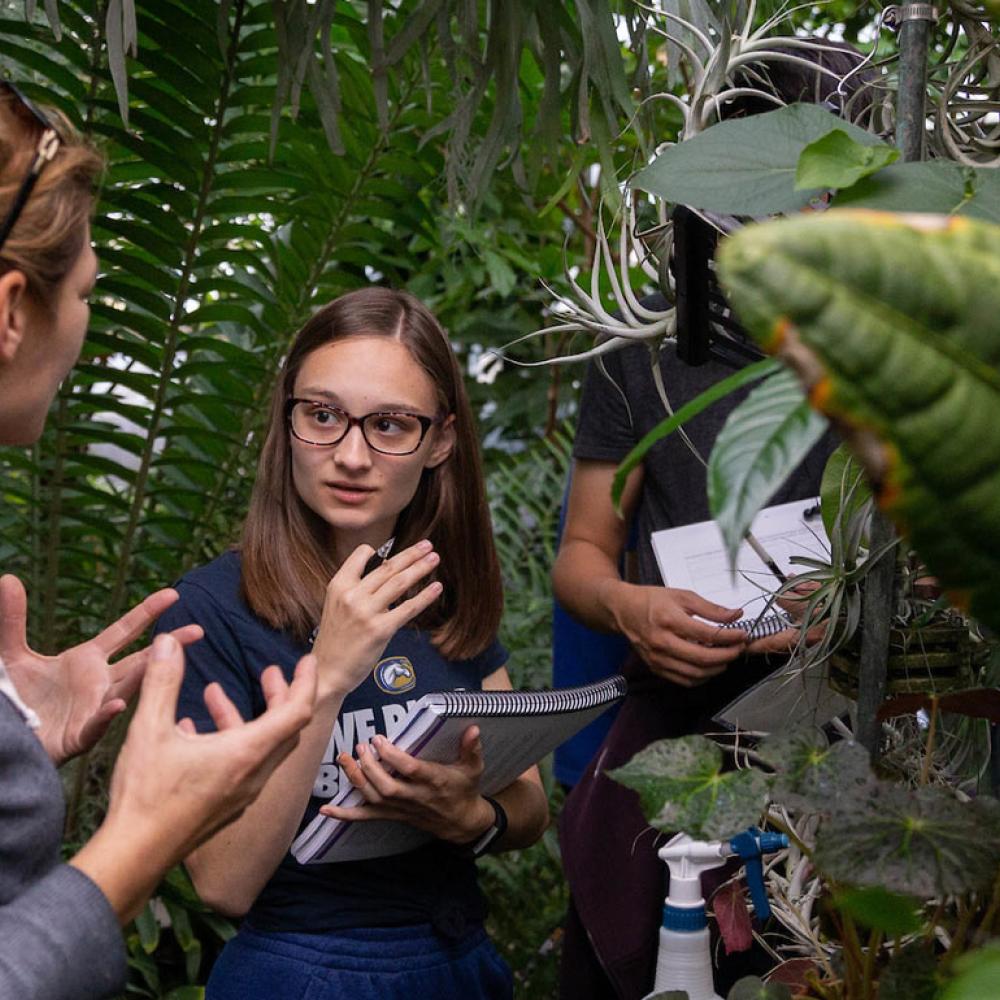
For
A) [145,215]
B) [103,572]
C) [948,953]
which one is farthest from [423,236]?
[948,953]

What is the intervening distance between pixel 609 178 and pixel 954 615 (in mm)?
741

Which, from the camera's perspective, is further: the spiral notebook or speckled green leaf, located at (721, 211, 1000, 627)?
the spiral notebook

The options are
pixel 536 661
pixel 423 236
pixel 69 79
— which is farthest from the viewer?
pixel 536 661

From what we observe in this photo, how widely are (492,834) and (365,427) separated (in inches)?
18.0

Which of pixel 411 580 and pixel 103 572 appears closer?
pixel 411 580

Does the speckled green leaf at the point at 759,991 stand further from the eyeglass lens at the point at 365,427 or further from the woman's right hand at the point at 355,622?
the eyeglass lens at the point at 365,427

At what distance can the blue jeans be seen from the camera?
132 cm

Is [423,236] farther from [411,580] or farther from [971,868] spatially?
[971,868]

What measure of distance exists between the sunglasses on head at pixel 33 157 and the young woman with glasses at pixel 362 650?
18.5 inches

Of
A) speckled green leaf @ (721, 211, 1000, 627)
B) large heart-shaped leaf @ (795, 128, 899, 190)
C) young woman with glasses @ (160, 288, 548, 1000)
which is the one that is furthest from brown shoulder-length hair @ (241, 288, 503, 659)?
speckled green leaf @ (721, 211, 1000, 627)

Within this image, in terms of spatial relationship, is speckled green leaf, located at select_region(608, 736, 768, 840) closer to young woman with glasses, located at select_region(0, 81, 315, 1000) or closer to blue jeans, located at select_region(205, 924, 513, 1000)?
young woman with glasses, located at select_region(0, 81, 315, 1000)

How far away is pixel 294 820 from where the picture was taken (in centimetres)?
124

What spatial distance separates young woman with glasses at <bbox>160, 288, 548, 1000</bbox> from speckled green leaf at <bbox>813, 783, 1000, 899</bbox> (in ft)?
1.78

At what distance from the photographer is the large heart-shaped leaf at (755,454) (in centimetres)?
52
